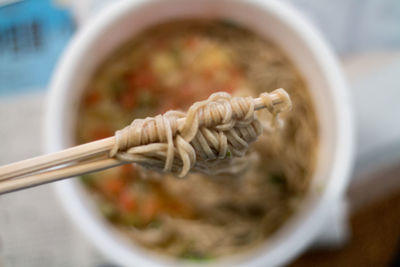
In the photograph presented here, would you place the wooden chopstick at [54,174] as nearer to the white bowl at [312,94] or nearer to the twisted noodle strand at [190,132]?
the twisted noodle strand at [190,132]

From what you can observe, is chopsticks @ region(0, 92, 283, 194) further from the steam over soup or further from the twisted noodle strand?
the steam over soup

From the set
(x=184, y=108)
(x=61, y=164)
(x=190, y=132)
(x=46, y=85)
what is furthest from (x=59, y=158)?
(x=46, y=85)

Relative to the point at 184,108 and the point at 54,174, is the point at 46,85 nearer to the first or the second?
the point at 184,108

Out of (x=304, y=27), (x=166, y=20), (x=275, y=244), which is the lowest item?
(x=275, y=244)

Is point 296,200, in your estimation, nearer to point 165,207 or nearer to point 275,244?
point 275,244

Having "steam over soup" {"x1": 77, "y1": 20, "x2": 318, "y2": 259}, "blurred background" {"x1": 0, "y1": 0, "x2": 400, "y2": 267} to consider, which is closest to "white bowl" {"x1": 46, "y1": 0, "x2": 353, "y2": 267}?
"steam over soup" {"x1": 77, "y1": 20, "x2": 318, "y2": 259}

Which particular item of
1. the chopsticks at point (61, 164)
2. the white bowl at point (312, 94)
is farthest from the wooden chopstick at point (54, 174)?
the white bowl at point (312, 94)

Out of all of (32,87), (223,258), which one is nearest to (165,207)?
(223,258)
